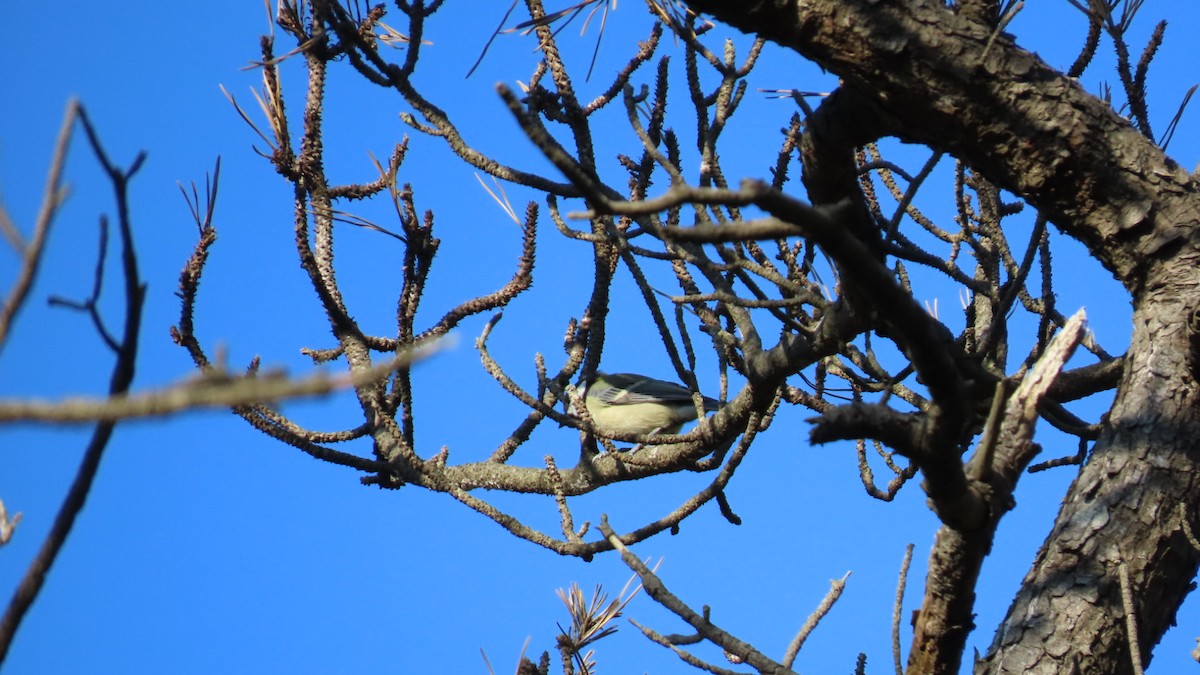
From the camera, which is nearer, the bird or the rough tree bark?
the rough tree bark

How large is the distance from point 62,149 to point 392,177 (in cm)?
269

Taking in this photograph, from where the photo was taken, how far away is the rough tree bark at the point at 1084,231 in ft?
7.95

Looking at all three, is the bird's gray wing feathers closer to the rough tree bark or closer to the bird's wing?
the bird's wing

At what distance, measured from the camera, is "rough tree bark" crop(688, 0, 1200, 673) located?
2.42 m

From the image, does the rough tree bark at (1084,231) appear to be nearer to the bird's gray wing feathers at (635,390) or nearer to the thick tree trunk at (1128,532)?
the thick tree trunk at (1128,532)

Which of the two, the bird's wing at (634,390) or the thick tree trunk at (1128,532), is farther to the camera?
the bird's wing at (634,390)

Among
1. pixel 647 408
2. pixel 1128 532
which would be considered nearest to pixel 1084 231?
pixel 1128 532

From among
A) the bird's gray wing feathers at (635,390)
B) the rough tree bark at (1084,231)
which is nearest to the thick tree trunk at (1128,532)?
the rough tree bark at (1084,231)

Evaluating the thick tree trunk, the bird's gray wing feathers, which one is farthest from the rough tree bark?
the bird's gray wing feathers

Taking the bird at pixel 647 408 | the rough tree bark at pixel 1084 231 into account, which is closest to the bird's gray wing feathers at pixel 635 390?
the bird at pixel 647 408

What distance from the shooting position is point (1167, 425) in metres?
2.58

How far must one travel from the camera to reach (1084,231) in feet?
9.34

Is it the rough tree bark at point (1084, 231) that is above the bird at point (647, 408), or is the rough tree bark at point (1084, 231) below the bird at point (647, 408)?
below

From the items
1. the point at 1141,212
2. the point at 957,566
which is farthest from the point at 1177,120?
the point at 957,566
